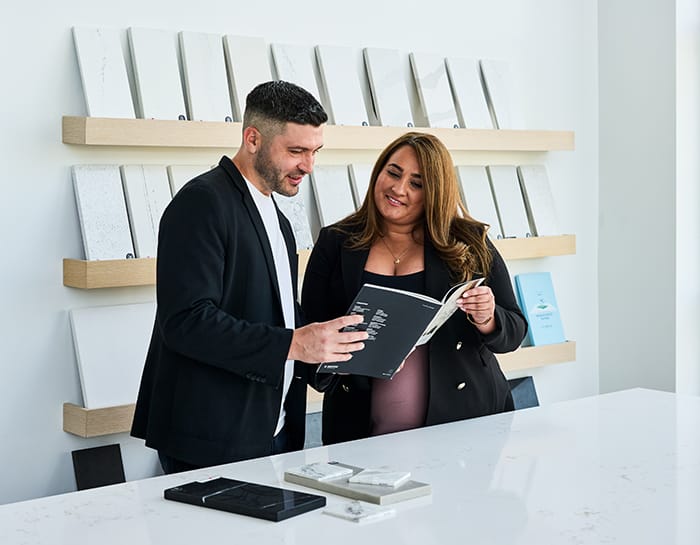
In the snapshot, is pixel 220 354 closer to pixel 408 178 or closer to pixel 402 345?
pixel 402 345

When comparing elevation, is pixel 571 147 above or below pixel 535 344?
above

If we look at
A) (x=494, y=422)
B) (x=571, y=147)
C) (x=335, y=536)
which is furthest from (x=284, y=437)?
(x=571, y=147)

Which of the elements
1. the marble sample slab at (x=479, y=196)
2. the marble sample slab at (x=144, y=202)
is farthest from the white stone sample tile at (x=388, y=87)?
the marble sample slab at (x=144, y=202)

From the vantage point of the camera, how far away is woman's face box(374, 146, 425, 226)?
297 centimetres

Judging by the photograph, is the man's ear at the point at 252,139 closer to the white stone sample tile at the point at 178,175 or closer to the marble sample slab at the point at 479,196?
the white stone sample tile at the point at 178,175

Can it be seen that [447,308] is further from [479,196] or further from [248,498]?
[479,196]

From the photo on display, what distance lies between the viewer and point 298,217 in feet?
12.4

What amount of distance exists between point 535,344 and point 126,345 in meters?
1.92

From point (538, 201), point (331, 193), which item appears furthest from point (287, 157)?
point (538, 201)

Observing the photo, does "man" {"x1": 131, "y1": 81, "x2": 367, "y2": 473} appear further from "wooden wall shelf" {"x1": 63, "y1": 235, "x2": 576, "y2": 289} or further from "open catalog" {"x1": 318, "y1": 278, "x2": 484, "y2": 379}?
"wooden wall shelf" {"x1": 63, "y1": 235, "x2": 576, "y2": 289}

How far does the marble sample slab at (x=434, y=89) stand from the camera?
13.8 ft

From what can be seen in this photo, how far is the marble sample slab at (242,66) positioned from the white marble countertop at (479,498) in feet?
5.05

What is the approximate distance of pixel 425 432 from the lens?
8.57 ft

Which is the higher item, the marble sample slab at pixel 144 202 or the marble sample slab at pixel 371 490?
the marble sample slab at pixel 144 202
